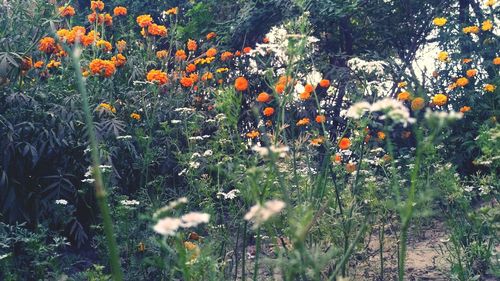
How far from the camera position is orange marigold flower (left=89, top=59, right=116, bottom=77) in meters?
4.52

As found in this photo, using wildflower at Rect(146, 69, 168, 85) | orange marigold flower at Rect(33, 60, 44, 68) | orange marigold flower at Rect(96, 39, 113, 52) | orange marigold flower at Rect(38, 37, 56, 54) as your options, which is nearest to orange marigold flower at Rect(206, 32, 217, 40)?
orange marigold flower at Rect(96, 39, 113, 52)

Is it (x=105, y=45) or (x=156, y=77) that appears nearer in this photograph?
(x=156, y=77)

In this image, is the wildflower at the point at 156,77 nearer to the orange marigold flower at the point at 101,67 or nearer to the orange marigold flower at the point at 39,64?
the orange marigold flower at the point at 101,67

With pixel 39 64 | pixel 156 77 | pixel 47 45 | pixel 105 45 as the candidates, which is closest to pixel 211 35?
pixel 105 45

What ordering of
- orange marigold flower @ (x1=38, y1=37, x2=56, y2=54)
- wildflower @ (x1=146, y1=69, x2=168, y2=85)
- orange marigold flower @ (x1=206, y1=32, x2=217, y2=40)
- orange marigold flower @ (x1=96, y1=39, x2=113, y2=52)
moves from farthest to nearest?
1. orange marigold flower @ (x1=206, y1=32, x2=217, y2=40)
2. orange marigold flower @ (x1=96, y1=39, x2=113, y2=52)
3. wildflower @ (x1=146, y1=69, x2=168, y2=85)
4. orange marigold flower @ (x1=38, y1=37, x2=56, y2=54)

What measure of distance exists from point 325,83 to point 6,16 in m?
2.73

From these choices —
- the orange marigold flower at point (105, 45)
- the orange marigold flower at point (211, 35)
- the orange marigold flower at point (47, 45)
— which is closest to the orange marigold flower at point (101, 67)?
the orange marigold flower at point (47, 45)

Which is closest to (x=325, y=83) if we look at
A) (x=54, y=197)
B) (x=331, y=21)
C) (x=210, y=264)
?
(x=331, y=21)

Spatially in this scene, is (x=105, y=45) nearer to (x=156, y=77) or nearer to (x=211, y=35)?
(x=156, y=77)

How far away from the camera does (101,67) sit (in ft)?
14.9

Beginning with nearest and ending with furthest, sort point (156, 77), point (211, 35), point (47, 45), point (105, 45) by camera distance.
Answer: point (47, 45) < point (156, 77) < point (105, 45) < point (211, 35)

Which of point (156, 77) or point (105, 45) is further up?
point (105, 45)

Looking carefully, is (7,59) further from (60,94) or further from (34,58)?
(34,58)

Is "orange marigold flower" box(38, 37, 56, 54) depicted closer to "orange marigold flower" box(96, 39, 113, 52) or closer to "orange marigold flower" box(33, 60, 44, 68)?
"orange marigold flower" box(33, 60, 44, 68)
